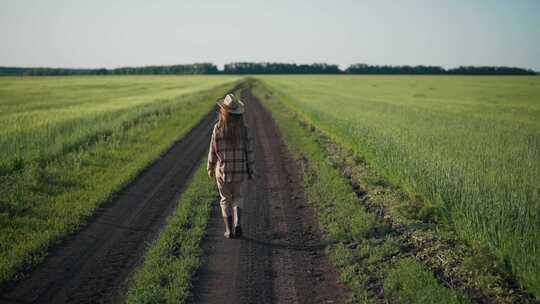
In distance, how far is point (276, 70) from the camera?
191500 millimetres

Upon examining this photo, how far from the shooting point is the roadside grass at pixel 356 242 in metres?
4.62

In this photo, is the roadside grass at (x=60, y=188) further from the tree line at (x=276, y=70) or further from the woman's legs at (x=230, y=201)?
the tree line at (x=276, y=70)

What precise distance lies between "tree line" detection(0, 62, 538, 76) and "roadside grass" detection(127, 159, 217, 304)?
156 meters

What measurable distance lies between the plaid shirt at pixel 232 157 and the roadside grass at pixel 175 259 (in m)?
1.16

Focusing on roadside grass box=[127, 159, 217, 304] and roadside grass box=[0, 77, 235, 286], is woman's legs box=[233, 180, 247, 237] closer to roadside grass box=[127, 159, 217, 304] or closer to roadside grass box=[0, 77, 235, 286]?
roadside grass box=[127, 159, 217, 304]

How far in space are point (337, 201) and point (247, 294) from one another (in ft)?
12.7

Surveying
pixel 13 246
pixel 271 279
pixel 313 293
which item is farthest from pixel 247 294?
pixel 13 246

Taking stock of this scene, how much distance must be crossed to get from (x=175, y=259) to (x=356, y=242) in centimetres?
290

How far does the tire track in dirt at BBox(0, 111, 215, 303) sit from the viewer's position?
4656 mm

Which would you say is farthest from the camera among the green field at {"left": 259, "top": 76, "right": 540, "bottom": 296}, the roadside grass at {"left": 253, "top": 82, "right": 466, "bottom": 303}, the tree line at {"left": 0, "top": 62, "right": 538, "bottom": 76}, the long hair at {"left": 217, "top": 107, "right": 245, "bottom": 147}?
the tree line at {"left": 0, "top": 62, "right": 538, "bottom": 76}

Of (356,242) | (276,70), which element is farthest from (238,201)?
(276,70)

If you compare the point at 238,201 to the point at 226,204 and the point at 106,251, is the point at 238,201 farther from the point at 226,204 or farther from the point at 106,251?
the point at 106,251

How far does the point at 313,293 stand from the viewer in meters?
4.74

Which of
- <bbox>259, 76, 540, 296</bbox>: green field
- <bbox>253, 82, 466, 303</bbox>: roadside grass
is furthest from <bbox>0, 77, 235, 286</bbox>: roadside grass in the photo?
<bbox>259, 76, 540, 296</bbox>: green field
